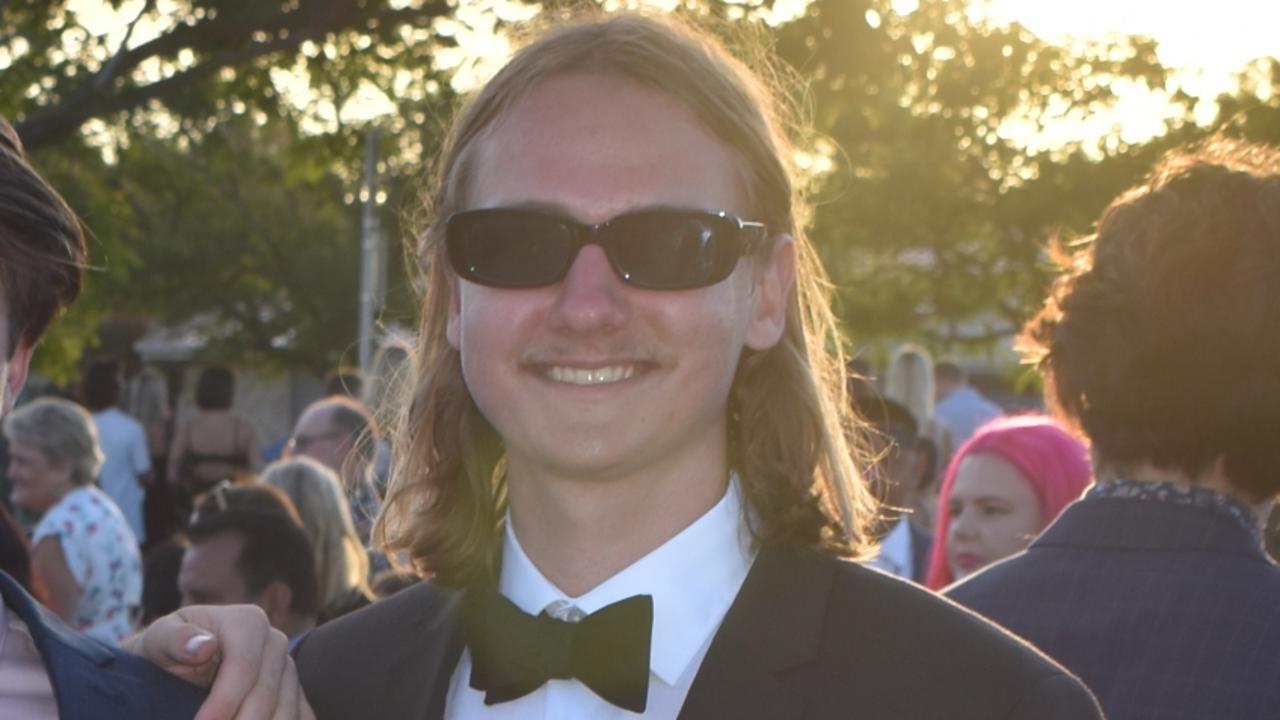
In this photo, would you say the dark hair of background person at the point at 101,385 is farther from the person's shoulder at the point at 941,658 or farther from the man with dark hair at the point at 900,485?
the person's shoulder at the point at 941,658

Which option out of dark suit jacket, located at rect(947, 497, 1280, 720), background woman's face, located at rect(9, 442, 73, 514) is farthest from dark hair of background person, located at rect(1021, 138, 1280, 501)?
background woman's face, located at rect(9, 442, 73, 514)

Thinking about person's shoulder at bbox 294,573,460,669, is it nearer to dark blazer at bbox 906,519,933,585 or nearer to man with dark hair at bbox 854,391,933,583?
man with dark hair at bbox 854,391,933,583

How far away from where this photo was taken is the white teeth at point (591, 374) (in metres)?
2.52

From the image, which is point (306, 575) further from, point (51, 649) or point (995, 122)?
point (995, 122)

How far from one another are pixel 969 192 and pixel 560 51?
41.0 feet

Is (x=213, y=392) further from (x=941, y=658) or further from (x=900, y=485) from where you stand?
(x=941, y=658)

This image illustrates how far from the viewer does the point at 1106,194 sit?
14.9m

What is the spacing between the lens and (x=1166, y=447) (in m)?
3.09

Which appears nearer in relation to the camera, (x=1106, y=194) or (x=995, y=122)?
(x=995, y=122)

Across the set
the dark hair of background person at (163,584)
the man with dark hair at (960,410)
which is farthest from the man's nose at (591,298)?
the man with dark hair at (960,410)

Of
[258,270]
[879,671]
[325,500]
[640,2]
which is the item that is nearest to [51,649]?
[879,671]

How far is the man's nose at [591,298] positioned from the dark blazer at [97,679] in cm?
74

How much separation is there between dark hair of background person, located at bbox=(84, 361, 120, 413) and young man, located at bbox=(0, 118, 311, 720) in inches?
347

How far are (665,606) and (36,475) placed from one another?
228 inches
